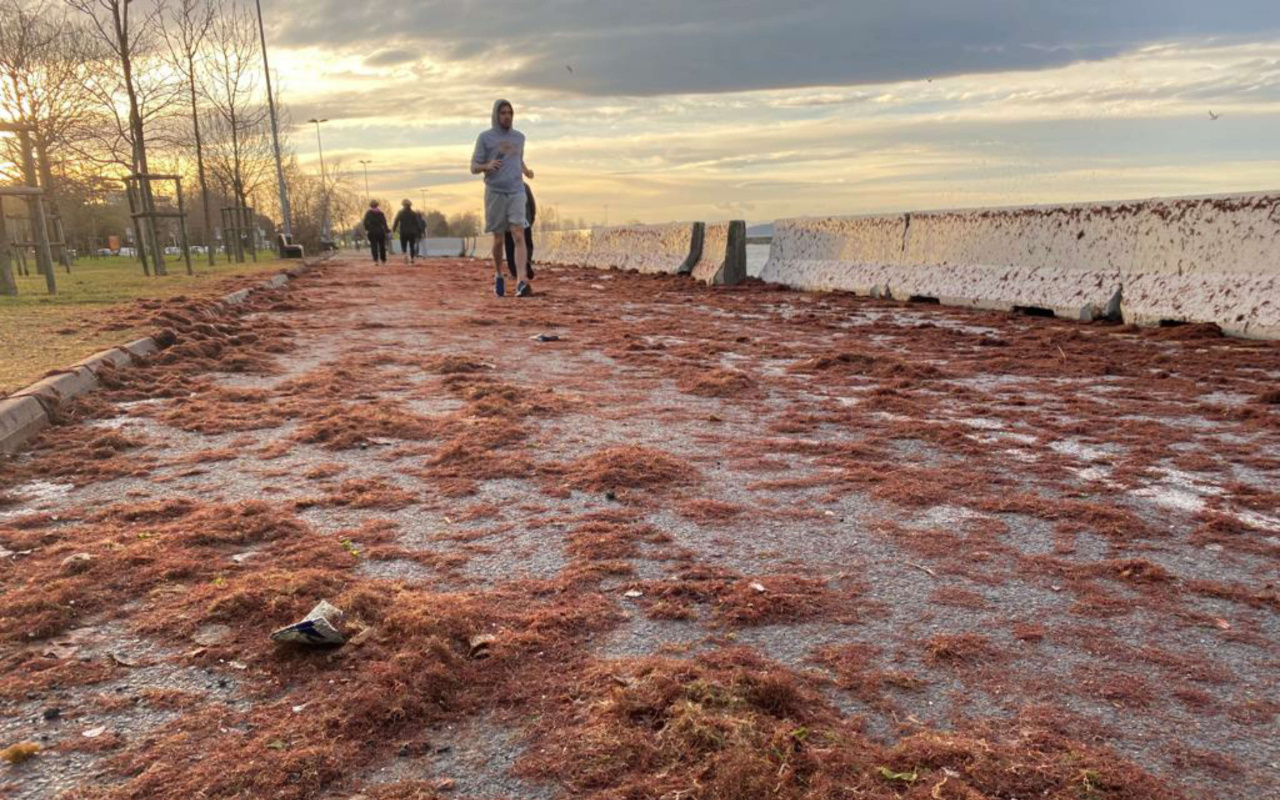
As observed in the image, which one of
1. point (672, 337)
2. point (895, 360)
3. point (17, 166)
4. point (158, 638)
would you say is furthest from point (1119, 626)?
point (17, 166)

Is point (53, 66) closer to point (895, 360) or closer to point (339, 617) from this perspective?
point (895, 360)

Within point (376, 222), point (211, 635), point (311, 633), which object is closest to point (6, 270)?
point (211, 635)

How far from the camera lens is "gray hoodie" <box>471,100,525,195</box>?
11.5 metres

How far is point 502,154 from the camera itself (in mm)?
11492

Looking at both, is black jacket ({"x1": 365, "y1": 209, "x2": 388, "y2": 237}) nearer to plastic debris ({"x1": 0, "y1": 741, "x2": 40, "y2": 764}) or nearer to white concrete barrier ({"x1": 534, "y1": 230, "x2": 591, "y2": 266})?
white concrete barrier ({"x1": 534, "y1": 230, "x2": 591, "y2": 266})

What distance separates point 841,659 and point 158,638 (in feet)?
5.83

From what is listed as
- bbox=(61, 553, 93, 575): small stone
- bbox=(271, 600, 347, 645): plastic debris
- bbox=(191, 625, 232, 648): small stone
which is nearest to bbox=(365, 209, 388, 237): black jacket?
bbox=(61, 553, 93, 575): small stone

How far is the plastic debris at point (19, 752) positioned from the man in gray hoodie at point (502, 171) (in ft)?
33.3

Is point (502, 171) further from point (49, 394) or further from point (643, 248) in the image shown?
point (49, 394)

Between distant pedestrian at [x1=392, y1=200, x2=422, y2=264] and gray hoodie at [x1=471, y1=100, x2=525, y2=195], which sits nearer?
gray hoodie at [x1=471, y1=100, x2=525, y2=195]

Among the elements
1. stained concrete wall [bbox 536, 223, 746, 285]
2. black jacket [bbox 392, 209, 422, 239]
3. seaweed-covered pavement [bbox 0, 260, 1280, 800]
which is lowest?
seaweed-covered pavement [bbox 0, 260, 1280, 800]

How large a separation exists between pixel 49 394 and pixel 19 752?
370cm

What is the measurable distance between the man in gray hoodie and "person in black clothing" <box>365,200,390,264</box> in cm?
1893

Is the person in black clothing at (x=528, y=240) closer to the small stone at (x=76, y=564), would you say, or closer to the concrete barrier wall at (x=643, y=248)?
the concrete barrier wall at (x=643, y=248)
